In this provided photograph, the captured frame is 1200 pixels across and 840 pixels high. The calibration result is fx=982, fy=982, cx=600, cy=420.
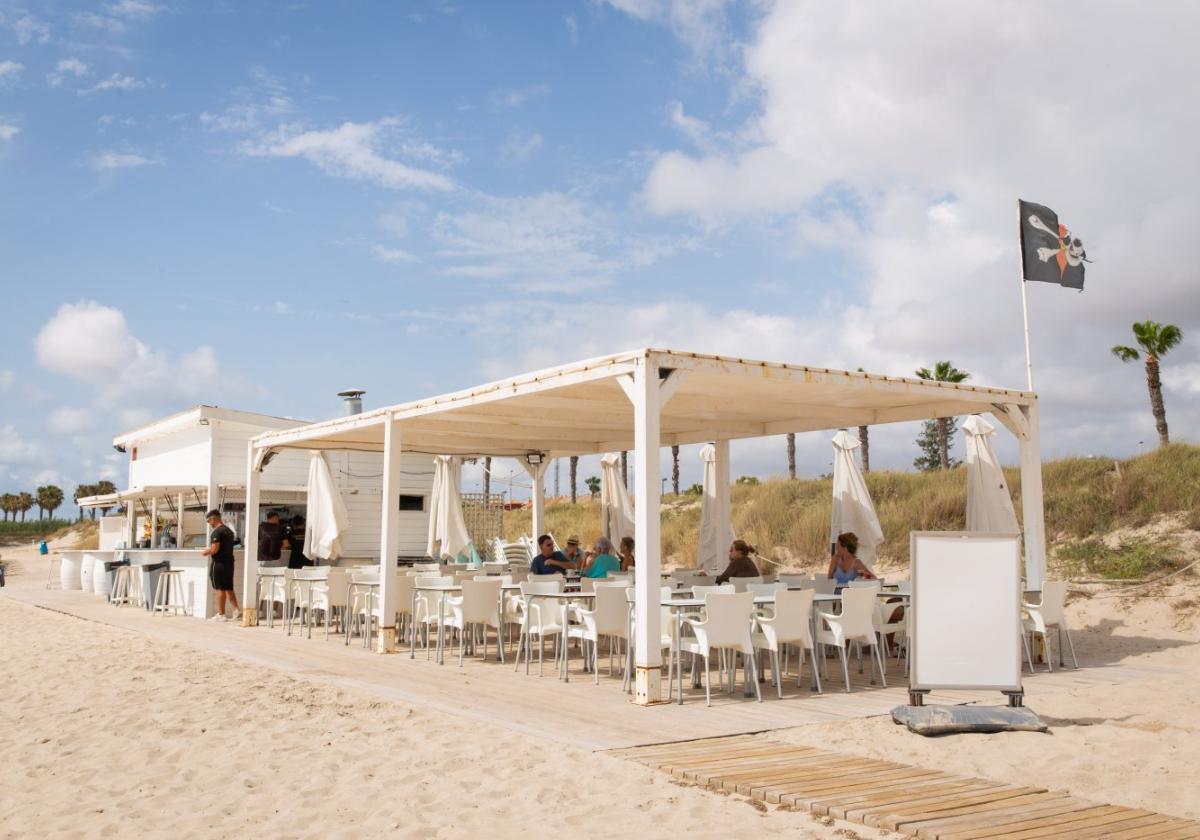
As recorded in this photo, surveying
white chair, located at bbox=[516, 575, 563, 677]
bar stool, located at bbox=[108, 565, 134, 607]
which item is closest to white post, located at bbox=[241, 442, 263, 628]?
bar stool, located at bbox=[108, 565, 134, 607]

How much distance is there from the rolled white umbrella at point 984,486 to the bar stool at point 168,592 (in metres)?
12.0

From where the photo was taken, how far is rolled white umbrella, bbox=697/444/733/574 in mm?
12984

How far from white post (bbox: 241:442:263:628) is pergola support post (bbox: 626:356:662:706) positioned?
8.13 metres

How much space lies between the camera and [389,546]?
35.7 ft

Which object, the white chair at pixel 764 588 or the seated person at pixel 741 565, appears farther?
the seated person at pixel 741 565

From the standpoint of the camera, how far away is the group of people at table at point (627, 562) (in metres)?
9.60

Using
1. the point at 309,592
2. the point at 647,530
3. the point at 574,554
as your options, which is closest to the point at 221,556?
the point at 309,592

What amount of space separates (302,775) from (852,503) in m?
7.73

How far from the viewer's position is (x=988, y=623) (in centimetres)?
641

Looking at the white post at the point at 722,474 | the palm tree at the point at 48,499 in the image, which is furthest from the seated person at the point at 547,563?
the palm tree at the point at 48,499

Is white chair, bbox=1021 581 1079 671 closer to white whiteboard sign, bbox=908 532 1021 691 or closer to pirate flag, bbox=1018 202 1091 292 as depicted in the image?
white whiteboard sign, bbox=908 532 1021 691

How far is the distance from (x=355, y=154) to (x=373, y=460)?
7.32m

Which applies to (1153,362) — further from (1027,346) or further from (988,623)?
(988,623)

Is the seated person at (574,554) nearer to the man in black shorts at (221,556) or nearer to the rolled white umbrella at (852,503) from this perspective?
the rolled white umbrella at (852,503)
